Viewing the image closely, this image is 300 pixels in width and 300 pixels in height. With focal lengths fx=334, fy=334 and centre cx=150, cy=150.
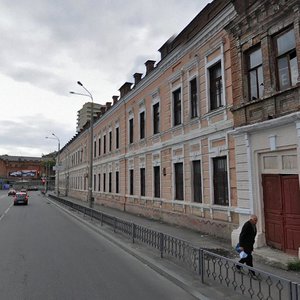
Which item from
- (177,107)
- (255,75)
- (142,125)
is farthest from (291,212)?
(142,125)

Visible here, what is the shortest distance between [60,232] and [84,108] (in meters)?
49.8

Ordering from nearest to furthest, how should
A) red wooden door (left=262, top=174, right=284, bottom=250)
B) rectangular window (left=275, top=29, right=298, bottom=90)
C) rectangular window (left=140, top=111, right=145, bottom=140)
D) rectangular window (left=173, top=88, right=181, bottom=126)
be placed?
rectangular window (left=275, top=29, right=298, bottom=90), red wooden door (left=262, top=174, right=284, bottom=250), rectangular window (left=173, top=88, right=181, bottom=126), rectangular window (left=140, top=111, right=145, bottom=140)

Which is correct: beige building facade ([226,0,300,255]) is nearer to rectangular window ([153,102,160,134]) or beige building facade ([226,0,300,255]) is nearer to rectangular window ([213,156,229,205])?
rectangular window ([213,156,229,205])

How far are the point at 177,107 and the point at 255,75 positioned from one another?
267 inches

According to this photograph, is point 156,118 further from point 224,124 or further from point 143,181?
point 224,124

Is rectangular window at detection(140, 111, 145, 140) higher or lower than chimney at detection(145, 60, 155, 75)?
lower

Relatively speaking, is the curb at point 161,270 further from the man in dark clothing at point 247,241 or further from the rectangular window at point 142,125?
the rectangular window at point 142,125

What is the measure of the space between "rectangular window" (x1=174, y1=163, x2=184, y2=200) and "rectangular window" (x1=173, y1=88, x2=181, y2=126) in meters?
2.25

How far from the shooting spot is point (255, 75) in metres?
11.1

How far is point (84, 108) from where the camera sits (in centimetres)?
6303

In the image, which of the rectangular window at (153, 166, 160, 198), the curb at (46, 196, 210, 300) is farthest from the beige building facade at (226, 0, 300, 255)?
the rectangular window at (153, 166, 160, 198)

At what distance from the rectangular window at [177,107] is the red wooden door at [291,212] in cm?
838

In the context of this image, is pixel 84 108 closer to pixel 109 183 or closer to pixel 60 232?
pixel 109 183

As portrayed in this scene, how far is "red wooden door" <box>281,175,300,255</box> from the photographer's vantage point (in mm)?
9219
